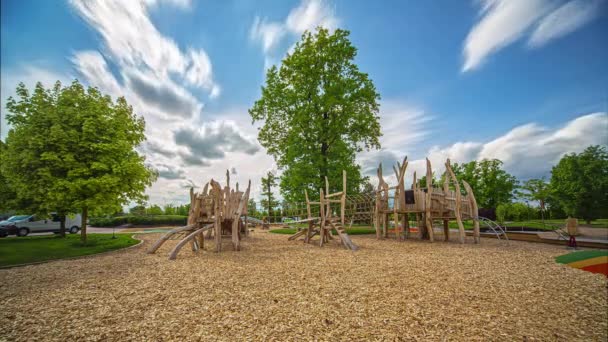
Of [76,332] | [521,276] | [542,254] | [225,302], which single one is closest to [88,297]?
[76,332]

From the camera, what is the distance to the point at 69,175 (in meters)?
9.80

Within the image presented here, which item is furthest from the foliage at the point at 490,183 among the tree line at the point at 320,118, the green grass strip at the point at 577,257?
the green grass strip at the point at 577,257

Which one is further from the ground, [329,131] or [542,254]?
[329,131]

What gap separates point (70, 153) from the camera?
995 cm

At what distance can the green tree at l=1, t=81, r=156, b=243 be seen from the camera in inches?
387

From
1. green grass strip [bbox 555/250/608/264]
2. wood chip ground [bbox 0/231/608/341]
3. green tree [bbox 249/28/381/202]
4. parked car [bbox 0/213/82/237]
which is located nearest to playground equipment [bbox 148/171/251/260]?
wood chip ground [bbox 0/231/608/341]

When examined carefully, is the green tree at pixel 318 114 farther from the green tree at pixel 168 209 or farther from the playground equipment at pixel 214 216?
the green tree at pixel 168 209

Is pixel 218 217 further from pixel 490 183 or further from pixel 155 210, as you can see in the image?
pixel 155 210

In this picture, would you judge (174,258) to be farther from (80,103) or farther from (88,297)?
(80,103)

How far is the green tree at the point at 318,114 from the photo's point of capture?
1700 centimetres

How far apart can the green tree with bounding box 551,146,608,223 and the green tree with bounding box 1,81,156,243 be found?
32.7 metres

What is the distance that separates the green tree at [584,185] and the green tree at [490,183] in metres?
5.59

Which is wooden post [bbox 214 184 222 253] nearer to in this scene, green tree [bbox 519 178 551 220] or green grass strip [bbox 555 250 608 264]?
green grass strip [bbox 555 250 608 264]

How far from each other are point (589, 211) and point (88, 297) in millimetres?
32977
